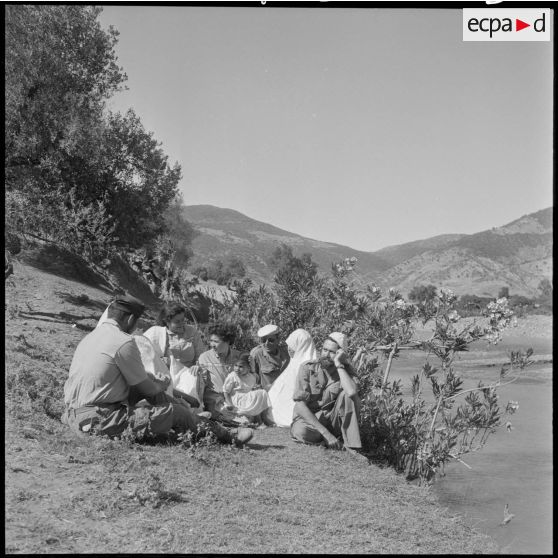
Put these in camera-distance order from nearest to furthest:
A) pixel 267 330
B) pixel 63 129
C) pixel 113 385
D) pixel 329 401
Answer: pixel 113 385 < pixel 329 401 < pixel 267 330 < pixel 63 129

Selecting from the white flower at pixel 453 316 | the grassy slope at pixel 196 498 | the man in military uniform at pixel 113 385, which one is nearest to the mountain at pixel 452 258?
the white flower at pixel 453 316

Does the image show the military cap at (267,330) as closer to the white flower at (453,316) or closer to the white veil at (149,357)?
the white veil at (149,357)

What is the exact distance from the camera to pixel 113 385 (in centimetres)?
529

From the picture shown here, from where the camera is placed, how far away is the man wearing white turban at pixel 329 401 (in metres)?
6.65

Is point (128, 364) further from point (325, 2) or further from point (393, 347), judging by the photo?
point (393, 347)

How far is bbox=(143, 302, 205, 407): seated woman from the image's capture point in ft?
22.4

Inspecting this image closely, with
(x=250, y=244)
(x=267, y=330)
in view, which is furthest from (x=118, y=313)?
(x=250, y=244)

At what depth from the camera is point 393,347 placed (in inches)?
326

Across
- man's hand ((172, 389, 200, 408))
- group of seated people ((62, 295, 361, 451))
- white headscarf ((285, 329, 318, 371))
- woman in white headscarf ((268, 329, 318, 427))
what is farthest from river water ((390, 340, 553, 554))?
man's hand ((172, 389, 200, 408))

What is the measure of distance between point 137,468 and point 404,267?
67212mm

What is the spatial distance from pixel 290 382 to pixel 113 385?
2.65 m

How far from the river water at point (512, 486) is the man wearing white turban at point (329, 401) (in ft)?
5.67

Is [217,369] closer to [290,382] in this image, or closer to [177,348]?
[177,348]

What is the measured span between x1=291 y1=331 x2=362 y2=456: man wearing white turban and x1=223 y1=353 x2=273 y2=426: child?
62cm
